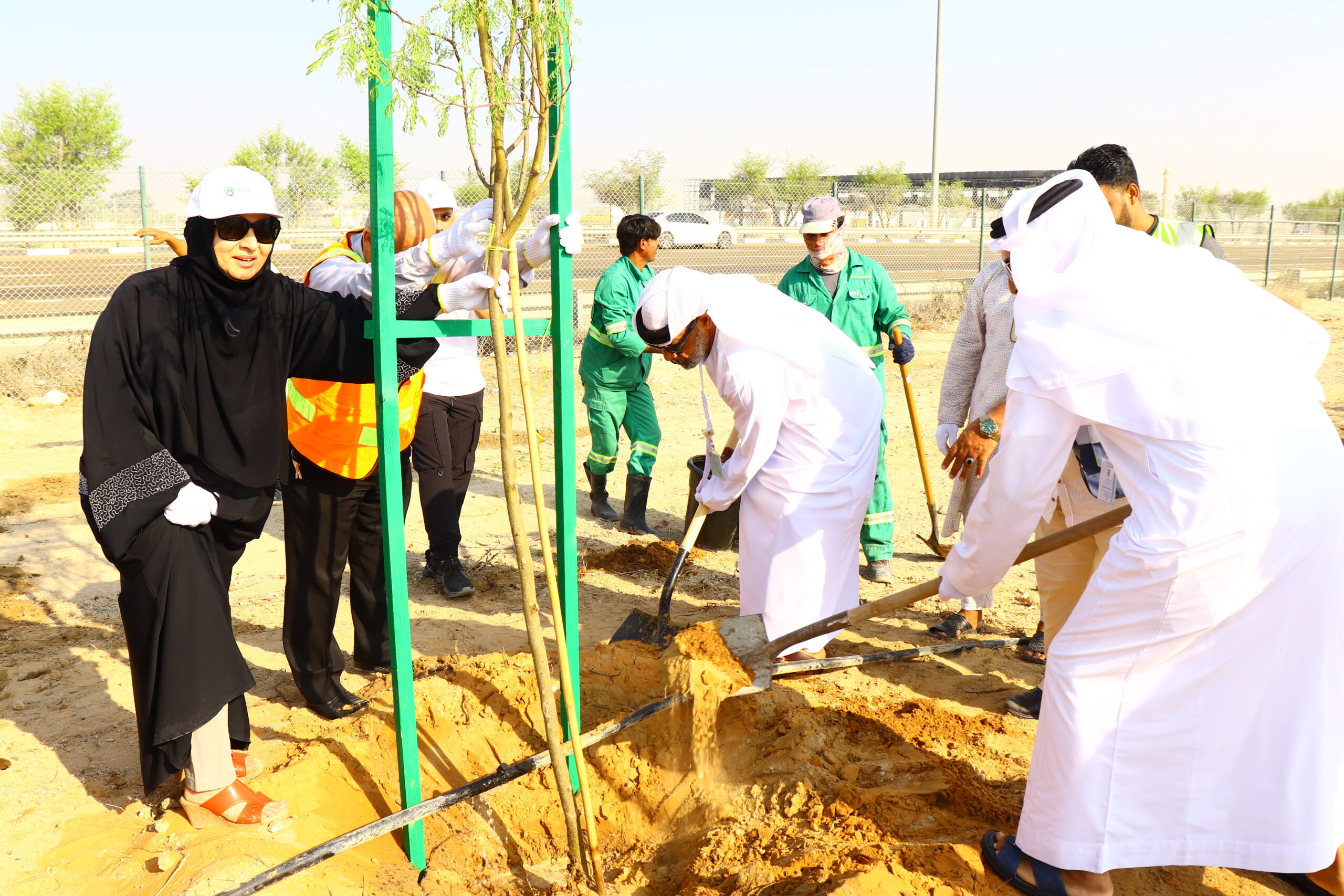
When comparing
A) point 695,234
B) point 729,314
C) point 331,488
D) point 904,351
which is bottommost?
point 331,488

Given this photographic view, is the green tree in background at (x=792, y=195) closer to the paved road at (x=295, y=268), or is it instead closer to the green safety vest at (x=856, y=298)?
the paved road at (x=295, y=268)

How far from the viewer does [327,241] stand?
16.6 metres

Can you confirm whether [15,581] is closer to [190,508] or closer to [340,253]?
[340,253]

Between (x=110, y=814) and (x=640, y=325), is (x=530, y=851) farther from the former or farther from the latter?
(x=640, y=325)

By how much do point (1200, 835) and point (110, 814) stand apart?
3.25 metres

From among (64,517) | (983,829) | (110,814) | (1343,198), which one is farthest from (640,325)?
(1343,198)

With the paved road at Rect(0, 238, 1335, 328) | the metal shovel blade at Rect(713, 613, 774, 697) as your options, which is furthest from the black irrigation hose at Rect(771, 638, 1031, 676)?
the paved road at Rect(0, 238, 1335, 328)

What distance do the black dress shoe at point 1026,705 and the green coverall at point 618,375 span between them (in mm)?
2960

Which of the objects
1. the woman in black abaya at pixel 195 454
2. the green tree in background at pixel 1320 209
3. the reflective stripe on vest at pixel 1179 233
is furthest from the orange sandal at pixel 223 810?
Answer: the green tree in background at pixel 1320 209

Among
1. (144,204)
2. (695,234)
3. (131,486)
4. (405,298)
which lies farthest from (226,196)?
(695,234)

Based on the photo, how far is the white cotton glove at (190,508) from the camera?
2.82 metres

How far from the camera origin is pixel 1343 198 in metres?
48.3

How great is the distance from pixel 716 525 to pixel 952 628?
161 centimetres

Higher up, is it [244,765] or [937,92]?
[937,92]
